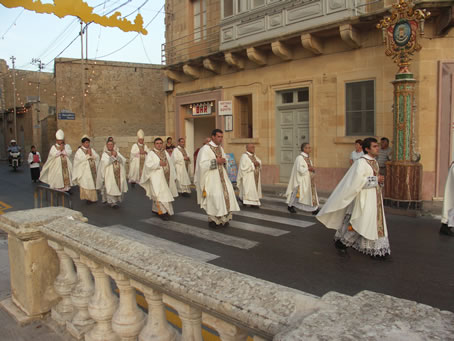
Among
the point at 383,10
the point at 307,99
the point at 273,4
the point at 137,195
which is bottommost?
the point at 137,195

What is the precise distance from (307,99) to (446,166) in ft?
17.0

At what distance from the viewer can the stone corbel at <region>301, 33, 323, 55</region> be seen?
502 inches

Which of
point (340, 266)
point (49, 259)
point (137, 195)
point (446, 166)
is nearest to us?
point (49, 259)

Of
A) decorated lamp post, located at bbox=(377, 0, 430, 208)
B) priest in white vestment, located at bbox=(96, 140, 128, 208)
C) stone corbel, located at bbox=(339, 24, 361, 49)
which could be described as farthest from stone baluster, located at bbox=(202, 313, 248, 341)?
stone corbel, located at bbox=(339, 24, 361, 49)

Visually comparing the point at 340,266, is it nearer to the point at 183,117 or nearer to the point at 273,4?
the point at 273,4

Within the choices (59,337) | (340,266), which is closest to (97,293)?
(59,337)

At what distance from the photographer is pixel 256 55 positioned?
14703mm

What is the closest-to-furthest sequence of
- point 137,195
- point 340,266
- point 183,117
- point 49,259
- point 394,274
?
1. point 49,259
2. point 394,274
3. point 340,266
4. point 137,195
5. point 183,117

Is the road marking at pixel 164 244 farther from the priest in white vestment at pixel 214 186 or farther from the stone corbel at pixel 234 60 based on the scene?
the stone corbel at pixel 234 60

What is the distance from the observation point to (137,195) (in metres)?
14.0

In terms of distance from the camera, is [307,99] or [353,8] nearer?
[353,8]

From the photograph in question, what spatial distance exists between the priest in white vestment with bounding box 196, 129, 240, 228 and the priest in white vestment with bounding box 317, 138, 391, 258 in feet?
8.35

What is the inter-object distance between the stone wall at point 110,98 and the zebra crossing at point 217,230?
21810 mm

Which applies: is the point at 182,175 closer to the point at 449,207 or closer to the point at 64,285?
the point at 449,207
